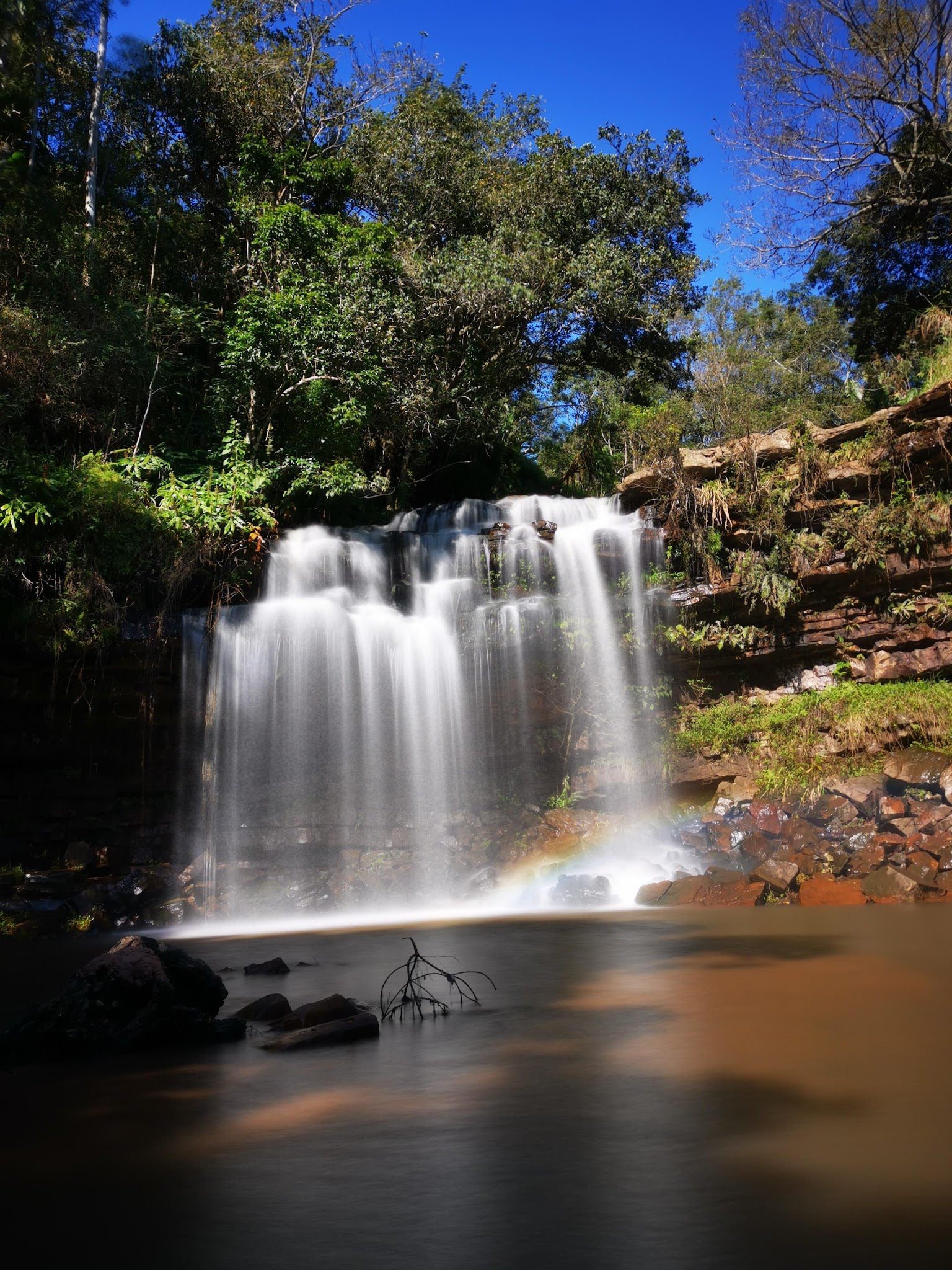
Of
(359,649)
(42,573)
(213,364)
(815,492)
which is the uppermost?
(213,364)

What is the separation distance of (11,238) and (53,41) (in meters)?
4.40

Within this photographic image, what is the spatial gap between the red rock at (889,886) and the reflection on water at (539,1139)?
4030 millimetres

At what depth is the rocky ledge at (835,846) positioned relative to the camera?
904cm

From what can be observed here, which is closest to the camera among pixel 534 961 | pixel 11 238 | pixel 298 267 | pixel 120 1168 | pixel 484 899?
pixel 120 1168

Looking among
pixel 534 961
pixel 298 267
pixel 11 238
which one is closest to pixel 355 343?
pixel 298 267

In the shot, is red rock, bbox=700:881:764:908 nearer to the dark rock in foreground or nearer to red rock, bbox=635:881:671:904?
red rock, bbox=635:881:671:904

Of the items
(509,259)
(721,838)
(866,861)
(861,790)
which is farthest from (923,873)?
(509,259)

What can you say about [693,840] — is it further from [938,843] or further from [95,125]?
[95,125]

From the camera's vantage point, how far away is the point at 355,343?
15.5 metres

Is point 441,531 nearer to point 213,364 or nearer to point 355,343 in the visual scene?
point 355,343

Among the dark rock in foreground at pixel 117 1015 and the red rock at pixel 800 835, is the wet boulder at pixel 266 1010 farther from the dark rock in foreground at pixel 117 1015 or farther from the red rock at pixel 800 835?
the red rock at pixel 800 835

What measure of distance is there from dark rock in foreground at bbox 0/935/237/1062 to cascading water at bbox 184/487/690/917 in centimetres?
734

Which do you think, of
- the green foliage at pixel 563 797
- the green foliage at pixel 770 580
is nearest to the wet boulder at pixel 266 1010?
the green foliage at pixel 563 797

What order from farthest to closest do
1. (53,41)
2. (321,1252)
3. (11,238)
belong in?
(53,41) < (11,238) < (321,1252)
